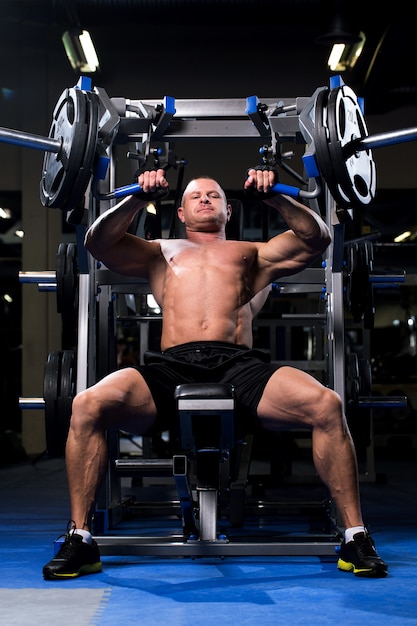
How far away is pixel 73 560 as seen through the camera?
8.02 feet

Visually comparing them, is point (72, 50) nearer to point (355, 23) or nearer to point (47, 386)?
point (355, 23)

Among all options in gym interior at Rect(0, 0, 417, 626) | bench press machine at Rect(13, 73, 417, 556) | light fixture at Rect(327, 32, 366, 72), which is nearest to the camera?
gym interior at Rect(0, 0, 417, 626)

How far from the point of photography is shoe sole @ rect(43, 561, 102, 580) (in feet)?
7.93

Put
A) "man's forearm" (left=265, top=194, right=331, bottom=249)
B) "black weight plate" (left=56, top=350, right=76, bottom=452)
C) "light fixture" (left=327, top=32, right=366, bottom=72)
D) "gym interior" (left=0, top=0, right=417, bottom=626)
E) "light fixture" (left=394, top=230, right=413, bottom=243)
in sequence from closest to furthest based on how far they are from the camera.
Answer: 1. "gym interior" (left=0, top=0, right=417, bottom=626)
2. "man's forearm" (left=265, top=194, right=331, bottom=249)
3. "black weight plate" (left=56, top=350, right=76, bottom=452)
4. "light fixture" (left=327, top=32, right=366, bottom=72)
5. "light fixture" (left=394, top=230, right=413, bottom=243)

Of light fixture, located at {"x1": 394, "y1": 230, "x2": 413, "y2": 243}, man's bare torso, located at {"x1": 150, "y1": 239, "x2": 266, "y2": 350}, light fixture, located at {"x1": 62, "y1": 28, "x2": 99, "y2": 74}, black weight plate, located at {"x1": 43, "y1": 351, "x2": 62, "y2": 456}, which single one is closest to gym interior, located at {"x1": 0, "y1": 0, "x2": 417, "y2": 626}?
black weight plate, located at {"x1": 43, "y1": 351, "x2": 62, "y2": 456}

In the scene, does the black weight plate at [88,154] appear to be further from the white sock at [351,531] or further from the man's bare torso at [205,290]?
the white sock at [351,531]

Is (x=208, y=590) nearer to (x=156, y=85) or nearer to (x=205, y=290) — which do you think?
(x=205, y=290)

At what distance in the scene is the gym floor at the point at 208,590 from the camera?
2004 mm

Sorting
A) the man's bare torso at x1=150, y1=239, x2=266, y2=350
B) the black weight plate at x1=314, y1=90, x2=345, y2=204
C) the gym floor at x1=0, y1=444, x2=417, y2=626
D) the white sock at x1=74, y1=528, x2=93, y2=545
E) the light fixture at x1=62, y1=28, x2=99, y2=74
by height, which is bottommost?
the gym floor at x1=0, y1=444, x2=417, y2=626

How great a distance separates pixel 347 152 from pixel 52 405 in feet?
4.11

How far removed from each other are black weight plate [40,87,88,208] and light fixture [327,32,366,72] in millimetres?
4004

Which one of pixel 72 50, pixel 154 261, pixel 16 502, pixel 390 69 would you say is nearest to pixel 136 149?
pixel 154 261

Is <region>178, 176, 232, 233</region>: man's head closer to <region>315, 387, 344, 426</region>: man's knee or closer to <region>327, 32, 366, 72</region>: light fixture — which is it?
<region>315, 387, 344, 426</region>: man's knee

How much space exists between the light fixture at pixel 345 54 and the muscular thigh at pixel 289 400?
4.16m
